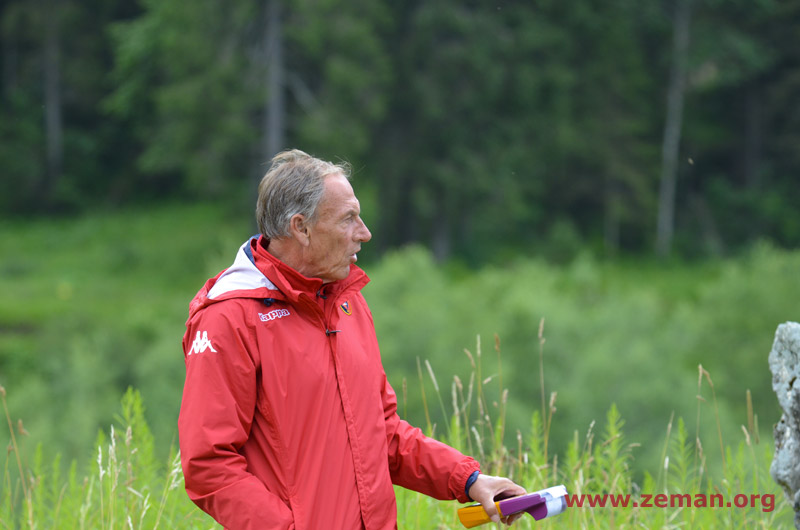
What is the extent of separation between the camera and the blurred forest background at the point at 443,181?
19.1 m

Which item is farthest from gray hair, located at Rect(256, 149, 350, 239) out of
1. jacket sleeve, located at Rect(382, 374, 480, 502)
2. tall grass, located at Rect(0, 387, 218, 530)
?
tall grass, located at Rect(0, 387, 218, 530)

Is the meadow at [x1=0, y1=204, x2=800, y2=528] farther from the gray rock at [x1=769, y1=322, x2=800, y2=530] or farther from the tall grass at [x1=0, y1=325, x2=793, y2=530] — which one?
the gray rock at [x1=769, y1=322, x2=800, y2=530]

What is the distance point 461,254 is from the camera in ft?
105

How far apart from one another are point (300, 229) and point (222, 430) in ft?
1.58

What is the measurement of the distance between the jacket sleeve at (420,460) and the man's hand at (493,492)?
48mm

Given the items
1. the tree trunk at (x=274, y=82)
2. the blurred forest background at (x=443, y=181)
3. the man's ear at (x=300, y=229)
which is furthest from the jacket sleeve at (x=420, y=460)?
the tree trunk at (x=274, y=82)

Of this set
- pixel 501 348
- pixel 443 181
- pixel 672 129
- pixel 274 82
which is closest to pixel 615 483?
pixel 501 348

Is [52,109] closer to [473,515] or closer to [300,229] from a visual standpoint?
[300,229]

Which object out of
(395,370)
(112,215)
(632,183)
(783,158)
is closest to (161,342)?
(395,370)

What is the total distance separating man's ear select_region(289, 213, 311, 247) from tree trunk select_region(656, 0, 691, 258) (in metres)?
33.1

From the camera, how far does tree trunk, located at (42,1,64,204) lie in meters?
35.0

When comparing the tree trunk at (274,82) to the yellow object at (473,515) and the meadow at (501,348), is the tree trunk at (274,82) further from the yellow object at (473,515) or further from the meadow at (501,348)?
the yellow object at (473,515)

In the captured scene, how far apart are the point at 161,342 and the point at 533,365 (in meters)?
7.54

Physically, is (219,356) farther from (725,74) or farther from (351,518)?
(725,74)
